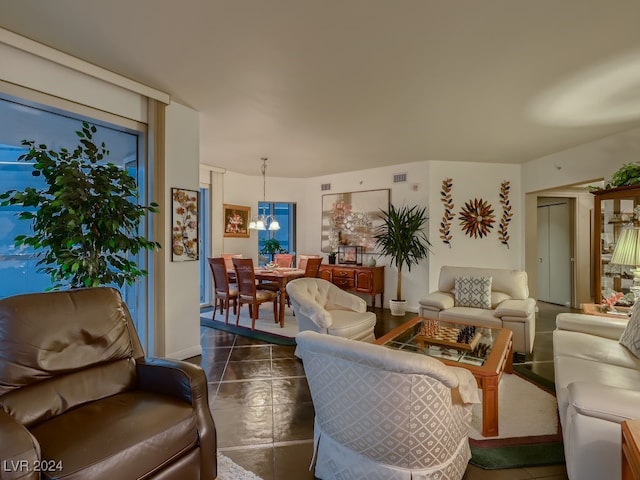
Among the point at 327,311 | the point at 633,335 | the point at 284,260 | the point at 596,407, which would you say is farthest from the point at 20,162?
the point at 633,335

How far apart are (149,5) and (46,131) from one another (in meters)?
1.56

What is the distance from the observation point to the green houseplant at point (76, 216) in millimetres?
2154

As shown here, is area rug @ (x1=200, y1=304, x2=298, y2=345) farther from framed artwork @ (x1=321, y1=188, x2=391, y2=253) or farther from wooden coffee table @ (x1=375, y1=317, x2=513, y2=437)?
framed artwork @ (x1=321, y1=188, x2=391, y2=253)

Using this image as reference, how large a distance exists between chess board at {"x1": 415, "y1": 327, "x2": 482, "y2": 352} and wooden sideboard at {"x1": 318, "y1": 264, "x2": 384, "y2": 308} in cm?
291

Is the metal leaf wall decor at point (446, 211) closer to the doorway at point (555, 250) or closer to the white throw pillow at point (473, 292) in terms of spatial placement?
the white throw pillow at point (473, 292)

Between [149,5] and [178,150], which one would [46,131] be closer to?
[178,150]

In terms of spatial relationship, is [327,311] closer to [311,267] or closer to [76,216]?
[311,267]

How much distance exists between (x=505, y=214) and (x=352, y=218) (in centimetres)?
274

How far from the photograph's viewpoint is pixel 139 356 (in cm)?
202

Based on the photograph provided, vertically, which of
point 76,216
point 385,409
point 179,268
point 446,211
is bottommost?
point 385,409

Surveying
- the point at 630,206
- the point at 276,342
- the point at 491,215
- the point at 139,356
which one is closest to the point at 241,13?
the point at 139,356

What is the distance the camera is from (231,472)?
6.10ft

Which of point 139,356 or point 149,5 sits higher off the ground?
point 149,5

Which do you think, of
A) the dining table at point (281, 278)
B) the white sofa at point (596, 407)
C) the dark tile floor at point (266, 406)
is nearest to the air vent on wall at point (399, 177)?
the dining table at point (281, 278)
